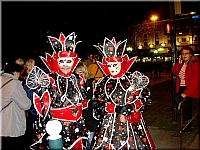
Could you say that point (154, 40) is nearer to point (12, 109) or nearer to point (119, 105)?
point (119, 105)

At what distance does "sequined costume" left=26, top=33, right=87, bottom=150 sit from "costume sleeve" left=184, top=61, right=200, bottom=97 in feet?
8.15

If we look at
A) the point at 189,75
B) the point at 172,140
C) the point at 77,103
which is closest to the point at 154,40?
the point at 172,140

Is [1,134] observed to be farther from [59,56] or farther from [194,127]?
[194,127]

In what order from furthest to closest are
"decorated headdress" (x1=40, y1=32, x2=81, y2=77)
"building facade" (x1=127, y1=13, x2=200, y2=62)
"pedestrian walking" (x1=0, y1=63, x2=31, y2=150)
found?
"building facade" (x1=127, y1=13, x2=200, y2=62), "decorated headdress" (x1=40, y1=32, x2=81, y2=77), "pedestrian walking" (x1=0, y1=63, x2=31, y2=150)

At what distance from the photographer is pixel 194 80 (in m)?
5.54

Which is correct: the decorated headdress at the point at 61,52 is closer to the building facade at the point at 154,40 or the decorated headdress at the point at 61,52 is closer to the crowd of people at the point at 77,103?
the crowd of people at the point at 77,103

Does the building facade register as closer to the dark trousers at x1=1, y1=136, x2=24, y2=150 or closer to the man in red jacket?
the man in red jacket

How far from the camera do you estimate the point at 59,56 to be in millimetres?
4168

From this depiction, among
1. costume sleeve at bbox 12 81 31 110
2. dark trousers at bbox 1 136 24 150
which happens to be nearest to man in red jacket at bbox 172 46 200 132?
costume sleeve at bbox 12 81 31 110

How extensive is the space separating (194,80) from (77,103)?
8.89 ft

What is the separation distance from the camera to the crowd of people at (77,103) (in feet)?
12.8

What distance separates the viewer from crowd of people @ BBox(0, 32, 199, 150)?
389cm

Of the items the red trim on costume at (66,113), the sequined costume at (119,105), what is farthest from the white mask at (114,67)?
the red trim on costume at (66,113)

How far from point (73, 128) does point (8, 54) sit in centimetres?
1956
